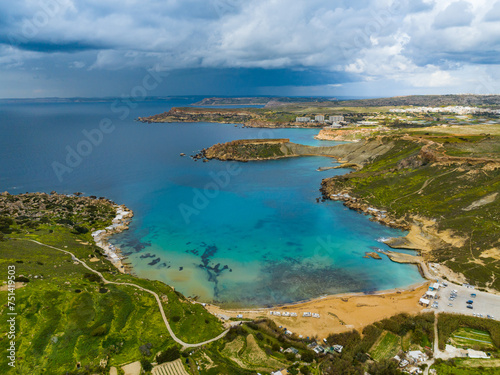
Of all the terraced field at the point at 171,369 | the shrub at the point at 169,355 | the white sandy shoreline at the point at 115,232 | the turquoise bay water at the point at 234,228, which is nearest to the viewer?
the terraced field at the point at 171,369

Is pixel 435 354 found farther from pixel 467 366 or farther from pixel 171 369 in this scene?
pixel 171 369


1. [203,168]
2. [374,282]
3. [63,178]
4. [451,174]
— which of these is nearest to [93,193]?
[63,178]

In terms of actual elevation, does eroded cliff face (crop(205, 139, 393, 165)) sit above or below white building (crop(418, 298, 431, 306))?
above

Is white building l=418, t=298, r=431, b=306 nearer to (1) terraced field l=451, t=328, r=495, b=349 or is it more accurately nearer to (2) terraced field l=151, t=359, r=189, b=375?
(1) terraced field l=451, t=328, r=495, b=349

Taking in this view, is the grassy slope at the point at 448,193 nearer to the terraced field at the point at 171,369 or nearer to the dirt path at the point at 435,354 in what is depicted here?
the dirt path at the point at 435,354

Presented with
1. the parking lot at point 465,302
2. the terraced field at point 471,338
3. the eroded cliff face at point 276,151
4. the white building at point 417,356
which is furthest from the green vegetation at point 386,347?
the eroded cliff face at point 276,151

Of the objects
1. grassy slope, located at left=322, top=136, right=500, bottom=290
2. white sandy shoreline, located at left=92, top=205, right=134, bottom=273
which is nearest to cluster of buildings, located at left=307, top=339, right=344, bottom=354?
grassy slope, located at left=322, top=136, right=500, bottom=290

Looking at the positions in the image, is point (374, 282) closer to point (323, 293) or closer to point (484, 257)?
point (323, 293)
